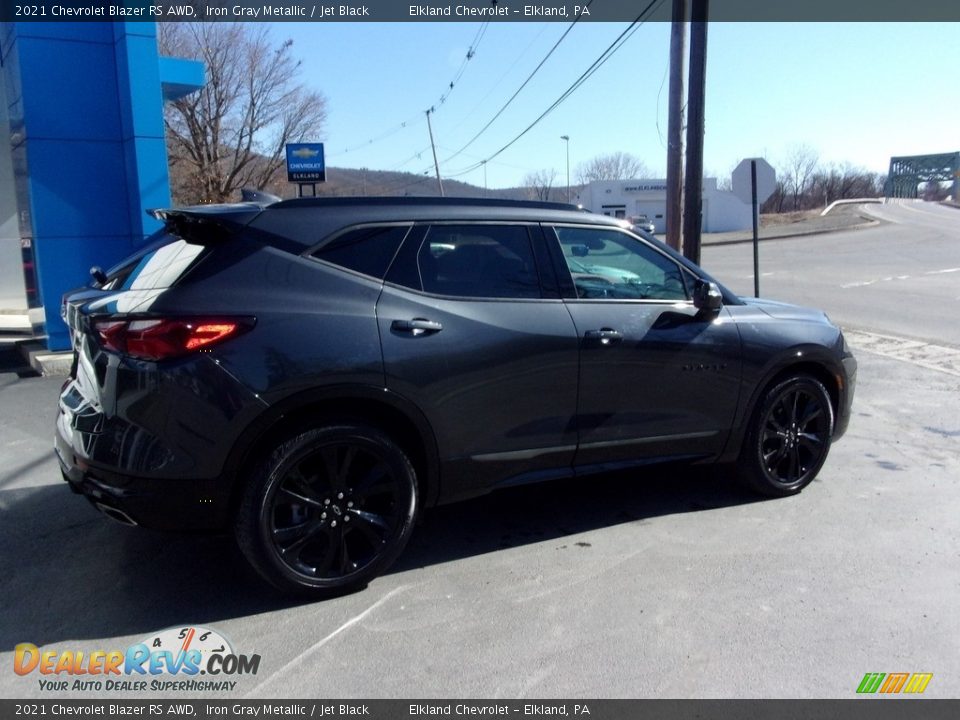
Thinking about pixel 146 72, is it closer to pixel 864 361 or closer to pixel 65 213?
pixel 65 213

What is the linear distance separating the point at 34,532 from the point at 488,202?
128 inches

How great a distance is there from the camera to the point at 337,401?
368cm

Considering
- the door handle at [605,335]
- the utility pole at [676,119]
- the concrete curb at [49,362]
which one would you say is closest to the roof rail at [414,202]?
the door handle at [605,335]

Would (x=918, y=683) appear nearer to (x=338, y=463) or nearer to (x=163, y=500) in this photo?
(x=338, y=463)

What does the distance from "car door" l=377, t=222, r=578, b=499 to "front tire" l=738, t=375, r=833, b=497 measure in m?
1.38

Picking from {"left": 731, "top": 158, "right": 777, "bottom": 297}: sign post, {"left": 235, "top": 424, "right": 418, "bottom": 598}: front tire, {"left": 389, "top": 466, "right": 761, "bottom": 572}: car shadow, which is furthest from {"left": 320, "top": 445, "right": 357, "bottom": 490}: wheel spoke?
{"left": 731, "top": 158, "right": 777, "bottom": 297}: sign post

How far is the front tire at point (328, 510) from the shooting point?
3.53m

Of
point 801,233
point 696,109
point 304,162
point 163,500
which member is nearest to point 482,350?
point 163,500

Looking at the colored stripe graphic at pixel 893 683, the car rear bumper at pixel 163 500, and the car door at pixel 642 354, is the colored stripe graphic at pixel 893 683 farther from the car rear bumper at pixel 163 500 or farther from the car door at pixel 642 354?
the car rear bumper at pixel 163 500

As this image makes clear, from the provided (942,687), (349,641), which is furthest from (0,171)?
(942,687)

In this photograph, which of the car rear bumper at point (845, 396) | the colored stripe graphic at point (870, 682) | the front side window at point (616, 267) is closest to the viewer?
the colored stripe graphic at point (870, 682)

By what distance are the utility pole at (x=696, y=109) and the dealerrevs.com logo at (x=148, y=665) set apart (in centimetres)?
878

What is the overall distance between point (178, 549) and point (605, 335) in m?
2.61

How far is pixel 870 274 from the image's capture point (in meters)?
25.0
